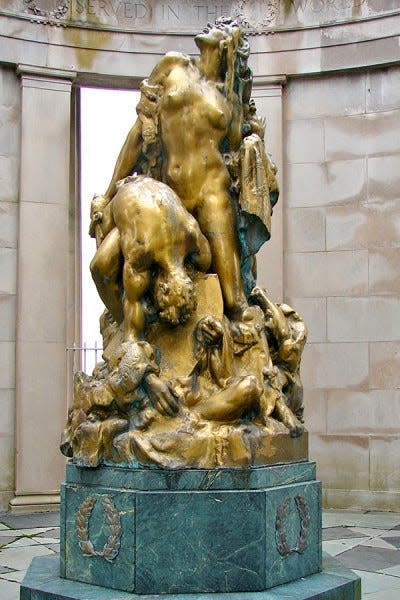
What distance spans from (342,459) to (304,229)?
3039 mm

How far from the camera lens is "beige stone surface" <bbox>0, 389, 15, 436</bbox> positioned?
33.5 ft

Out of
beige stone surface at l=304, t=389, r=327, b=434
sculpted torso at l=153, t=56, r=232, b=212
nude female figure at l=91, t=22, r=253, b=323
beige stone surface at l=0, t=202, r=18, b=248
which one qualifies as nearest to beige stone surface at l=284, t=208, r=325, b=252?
beige stone surface at l=304, t=389, r=327, b=434

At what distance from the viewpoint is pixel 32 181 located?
34.5 feet

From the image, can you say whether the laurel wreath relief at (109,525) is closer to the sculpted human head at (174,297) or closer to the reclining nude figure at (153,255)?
the reclining nude figure at (153,255)

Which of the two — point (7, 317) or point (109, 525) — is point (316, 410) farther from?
point (109, 525)

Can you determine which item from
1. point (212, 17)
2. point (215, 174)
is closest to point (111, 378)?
point (215, 174)

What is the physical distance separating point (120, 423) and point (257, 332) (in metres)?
1.13

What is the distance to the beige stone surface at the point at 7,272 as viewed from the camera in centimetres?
1036

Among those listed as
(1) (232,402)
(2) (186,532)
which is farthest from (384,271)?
(2) (186,532)

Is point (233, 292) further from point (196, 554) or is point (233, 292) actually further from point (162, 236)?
point (196, 554)

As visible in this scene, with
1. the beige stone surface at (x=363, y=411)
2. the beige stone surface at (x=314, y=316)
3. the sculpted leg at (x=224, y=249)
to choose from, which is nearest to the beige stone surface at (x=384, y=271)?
the beige stone surface at (x=314, y=316)

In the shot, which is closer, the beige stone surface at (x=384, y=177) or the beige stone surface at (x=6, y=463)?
the beige stone surface at (x=6, y=463)

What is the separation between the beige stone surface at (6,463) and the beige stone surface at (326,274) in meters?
4.08

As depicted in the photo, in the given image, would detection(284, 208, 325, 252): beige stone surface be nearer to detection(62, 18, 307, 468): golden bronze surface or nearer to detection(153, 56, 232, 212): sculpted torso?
detection(62, 18, 307, 468): golden bronze surface
